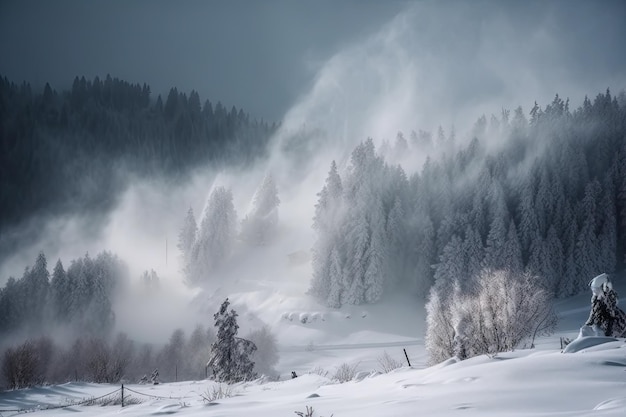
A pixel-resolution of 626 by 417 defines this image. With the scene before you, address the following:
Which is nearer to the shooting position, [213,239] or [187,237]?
[213,239]

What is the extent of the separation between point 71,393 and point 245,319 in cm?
3970

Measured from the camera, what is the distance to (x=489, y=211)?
72.4 m

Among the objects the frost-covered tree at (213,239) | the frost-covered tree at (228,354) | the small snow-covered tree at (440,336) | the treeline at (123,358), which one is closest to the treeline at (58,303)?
the treeline at (123,358)

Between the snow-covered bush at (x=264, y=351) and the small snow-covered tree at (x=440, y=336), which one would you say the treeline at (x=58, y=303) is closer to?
the snow-covered bush at (x=264, y=351)

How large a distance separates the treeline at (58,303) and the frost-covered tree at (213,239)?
64.8 ft

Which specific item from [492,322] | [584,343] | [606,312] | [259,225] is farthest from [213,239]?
[584,343]

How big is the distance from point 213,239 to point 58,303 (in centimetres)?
3433

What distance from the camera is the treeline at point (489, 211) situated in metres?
65.3

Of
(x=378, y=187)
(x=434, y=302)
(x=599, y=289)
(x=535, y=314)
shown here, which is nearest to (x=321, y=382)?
(x=599, y=289)

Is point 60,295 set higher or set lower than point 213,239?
lower

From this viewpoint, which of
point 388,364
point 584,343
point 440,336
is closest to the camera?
point 584,343

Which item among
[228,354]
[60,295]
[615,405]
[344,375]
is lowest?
[228,354]

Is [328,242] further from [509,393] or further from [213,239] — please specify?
[509,393]

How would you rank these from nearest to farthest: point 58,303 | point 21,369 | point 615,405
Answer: point 615,405 < point 21,369 < point 58,303
